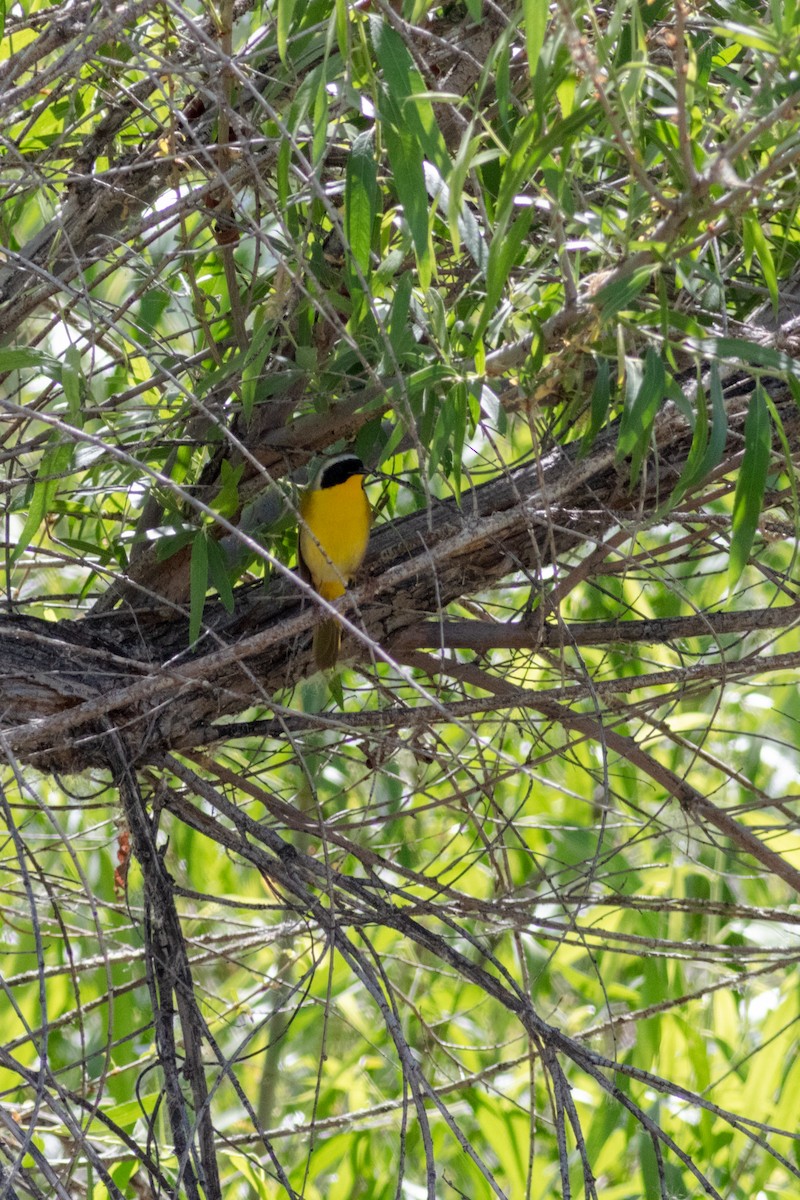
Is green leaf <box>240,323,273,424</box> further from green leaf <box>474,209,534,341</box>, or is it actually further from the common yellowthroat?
the common yellowthroat

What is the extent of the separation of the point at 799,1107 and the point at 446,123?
2805 millimetres

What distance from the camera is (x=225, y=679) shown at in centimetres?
243

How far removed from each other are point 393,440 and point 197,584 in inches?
23.7

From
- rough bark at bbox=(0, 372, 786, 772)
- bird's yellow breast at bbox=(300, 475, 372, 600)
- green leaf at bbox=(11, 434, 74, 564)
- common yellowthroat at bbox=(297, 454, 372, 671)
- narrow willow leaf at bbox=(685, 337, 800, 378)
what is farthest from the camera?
bird's yellow breast at bbox=(300, 475, 372, 600)

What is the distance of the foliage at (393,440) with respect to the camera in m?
1.58

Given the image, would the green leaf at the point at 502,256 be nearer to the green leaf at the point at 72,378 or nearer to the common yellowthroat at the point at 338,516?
the green leaf at the point at 72,378

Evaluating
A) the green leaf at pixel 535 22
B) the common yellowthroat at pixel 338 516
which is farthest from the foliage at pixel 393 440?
the common yellowthroat at pixel 338 516

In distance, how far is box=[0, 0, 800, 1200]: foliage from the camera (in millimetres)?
1581

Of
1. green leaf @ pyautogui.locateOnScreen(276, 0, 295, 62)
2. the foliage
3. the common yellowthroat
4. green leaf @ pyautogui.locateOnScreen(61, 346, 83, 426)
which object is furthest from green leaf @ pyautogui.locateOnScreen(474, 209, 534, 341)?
the common yellowthroat

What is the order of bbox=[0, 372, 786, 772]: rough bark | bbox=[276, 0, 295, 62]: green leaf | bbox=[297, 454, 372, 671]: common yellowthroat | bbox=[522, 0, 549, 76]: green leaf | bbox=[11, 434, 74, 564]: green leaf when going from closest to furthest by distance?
bbox=[522, 0, 549, 76]: green leaf → bbox=[276, 0, 295, 62]: green leaf → bbox=[11, 434, 74, 564]: green leaf → bbox=[0, 372, 786, 772]: rough bark → bbox=[297, 454, 372, 671]: common yellowthroat

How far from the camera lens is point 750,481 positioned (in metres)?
1.75

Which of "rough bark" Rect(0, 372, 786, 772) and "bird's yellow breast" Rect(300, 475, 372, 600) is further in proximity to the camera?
"bird's yellow breast" Rect(300, 475, 372, 600)

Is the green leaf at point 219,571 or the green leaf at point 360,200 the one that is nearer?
the green leaf at point 360,200

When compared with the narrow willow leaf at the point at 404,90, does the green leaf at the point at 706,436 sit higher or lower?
lower
